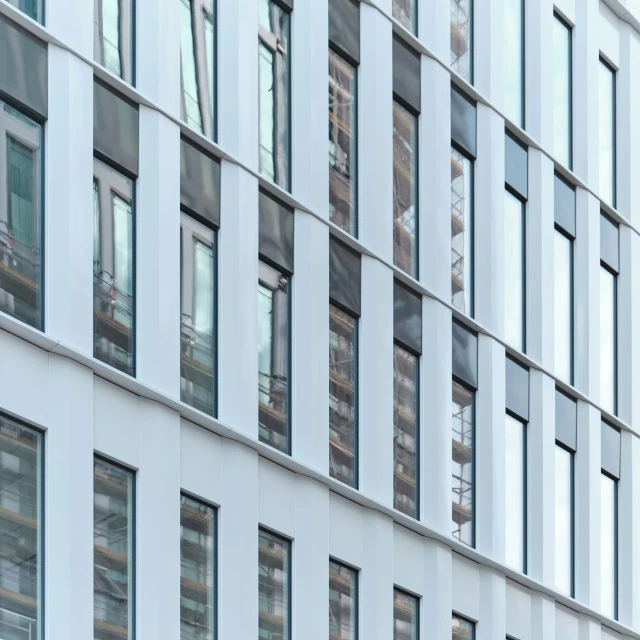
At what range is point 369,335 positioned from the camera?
76.9 feet

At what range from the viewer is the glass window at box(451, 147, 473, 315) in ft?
85.3

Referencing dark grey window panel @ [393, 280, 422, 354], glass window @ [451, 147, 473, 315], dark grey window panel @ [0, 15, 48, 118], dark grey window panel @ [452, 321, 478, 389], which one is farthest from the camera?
glass window @ [451, 147, 473, 315]

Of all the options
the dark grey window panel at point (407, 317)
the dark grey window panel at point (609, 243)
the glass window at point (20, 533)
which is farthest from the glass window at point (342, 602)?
the dark grey window panel at point (609, 243)

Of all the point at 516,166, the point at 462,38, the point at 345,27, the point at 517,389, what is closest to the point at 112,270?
the point at 345,27

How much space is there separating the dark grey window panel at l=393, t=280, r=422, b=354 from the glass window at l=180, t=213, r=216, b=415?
4.00 meters

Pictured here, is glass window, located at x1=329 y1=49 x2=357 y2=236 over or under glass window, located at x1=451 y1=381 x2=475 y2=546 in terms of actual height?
over

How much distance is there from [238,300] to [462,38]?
811 centimetres

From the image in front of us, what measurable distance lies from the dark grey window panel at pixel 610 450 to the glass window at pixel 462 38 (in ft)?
21.8

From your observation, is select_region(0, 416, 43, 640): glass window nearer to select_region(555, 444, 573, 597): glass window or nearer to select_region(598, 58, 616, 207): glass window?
select_region(555, 444, 573, 597): glass window

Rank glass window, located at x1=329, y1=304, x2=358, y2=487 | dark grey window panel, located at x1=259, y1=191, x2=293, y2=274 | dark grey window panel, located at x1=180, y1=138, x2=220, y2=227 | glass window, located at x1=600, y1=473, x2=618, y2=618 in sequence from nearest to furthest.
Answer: dark grey window panel, located at x1=180, y1=138, x2=220, y2=227 → dark grey window panel, located at x1=259, y1=191, x2=293, y2=274 → glass window, located at x1=329, y1=304, x2=358, y2=487 → glass window, located at x1=600, y1=473, x2=618, y2=618

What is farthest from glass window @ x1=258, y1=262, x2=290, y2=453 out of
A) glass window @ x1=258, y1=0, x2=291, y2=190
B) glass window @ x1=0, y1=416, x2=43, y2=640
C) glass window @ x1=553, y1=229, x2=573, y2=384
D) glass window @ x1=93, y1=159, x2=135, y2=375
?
glass window @ x1=553, y1=229, x2=573, y2=384

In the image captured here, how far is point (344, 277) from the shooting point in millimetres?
23172

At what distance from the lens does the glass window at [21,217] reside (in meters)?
18.0

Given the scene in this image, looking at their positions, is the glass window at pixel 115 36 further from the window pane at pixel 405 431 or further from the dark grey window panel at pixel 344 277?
the window pane at pixel 405 431
